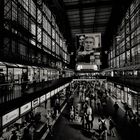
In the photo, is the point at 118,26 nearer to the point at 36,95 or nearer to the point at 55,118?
the point at 55,118

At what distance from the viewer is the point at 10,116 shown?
5801 mm

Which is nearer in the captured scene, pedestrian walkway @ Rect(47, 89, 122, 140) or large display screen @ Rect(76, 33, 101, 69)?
pedestrian walkway @ Rect(47, 89, 122, 140)

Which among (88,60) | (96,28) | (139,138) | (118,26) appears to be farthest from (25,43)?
(96,28)

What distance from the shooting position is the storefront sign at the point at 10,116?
5.31 metres

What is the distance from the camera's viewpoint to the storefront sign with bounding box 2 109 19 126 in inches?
209

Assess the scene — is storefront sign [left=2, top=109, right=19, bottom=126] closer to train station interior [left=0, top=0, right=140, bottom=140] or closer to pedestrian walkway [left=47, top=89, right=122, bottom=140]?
train station interior [left=0, top=0, right=140, bottom=140]

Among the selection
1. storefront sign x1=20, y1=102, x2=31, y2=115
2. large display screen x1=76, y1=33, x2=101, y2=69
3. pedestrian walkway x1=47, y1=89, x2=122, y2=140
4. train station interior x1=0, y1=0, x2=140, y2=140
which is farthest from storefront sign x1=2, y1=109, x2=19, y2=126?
large display screen x1=76, y1=33, x2=101, y2=69

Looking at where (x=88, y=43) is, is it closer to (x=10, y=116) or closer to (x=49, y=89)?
(x=49, y=89)

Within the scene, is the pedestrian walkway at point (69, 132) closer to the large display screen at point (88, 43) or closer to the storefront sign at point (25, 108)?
the storefront sign at point (25, 108)

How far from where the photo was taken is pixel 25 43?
54.6ft

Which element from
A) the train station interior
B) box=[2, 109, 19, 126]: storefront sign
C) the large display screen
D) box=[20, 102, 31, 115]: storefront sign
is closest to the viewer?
box=[2, 109, 19, 126]: storefront sign

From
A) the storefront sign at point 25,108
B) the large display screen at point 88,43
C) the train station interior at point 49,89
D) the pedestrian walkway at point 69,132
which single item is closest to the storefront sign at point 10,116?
the train station interior at point 49,89

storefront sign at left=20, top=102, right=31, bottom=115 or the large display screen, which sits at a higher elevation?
the large display screen

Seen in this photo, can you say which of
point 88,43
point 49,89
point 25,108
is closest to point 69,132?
point 49,89
